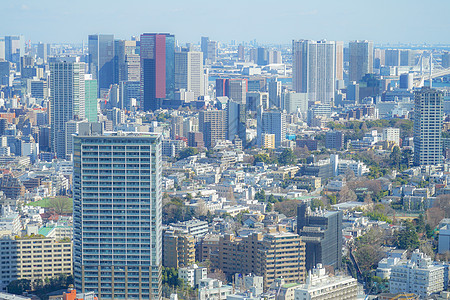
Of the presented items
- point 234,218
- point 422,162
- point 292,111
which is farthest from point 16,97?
point 234,218

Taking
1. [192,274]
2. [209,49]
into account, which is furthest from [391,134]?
[209,49]

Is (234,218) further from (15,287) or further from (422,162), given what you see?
(422,162)

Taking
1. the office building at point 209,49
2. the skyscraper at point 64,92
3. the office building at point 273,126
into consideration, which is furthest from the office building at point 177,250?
the office building at point 209,49

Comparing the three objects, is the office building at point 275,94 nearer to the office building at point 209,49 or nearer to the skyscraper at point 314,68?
the skyscraper at point 314,68

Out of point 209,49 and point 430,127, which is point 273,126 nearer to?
point 430,127

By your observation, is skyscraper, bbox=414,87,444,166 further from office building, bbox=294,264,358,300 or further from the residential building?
office building, bbox=294,264,358,300

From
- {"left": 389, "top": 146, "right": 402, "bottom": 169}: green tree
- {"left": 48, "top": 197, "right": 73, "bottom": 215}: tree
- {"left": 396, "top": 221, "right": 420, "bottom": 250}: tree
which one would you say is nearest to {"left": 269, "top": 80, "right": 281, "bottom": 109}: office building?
{"left": 389, "top": 146, "right": 402, "bottom": 169}: green tree
